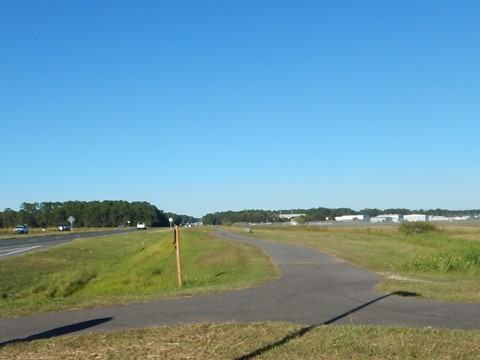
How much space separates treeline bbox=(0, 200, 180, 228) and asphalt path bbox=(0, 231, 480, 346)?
164331mm

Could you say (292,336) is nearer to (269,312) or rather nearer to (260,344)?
(260,344)

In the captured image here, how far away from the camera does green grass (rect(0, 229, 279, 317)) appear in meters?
15.3

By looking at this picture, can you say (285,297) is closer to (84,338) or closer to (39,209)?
(84,338)

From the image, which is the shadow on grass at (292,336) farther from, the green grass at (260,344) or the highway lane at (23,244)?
the highway lane at (23,244)

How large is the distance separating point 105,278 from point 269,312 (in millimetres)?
21407

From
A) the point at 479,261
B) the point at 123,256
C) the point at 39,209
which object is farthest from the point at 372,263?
the point at 39,209

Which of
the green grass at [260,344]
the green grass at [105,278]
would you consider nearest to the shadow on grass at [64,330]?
the green grass at [260,344]

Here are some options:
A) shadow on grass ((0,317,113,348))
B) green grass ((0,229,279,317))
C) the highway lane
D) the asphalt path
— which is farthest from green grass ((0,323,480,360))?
the highway lane

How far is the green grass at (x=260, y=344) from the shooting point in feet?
27.6

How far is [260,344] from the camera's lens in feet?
29.7

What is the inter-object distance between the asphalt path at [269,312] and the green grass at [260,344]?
75 cm

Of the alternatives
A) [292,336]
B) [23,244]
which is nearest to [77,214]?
[23,244]

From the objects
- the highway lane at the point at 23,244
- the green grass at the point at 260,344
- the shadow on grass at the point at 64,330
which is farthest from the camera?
the highway lane at the point at 23,244

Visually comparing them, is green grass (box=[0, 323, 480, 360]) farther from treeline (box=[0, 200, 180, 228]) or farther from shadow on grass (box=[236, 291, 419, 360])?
treeline (box=[0, 200, 180, 228])
